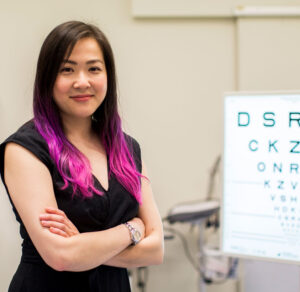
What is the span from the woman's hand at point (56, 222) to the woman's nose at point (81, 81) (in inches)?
14.9

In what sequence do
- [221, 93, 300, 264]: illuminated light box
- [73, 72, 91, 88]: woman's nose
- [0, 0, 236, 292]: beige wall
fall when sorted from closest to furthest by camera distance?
[73, 72, 91, 88]: woman's nose, [221, 93, 300, 264]: illuminated light box, [0, 0, 236, 292]: beige wall

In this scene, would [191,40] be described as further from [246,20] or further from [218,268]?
[218,268]

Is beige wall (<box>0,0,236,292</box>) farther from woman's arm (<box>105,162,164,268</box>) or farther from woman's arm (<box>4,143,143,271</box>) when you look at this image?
woman's arm (<box>4,143,143,271</box>)

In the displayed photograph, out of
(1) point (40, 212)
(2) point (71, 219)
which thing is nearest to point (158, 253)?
(2) point (71, 219)

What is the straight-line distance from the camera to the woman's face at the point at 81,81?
4.28 feet

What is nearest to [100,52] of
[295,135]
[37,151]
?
[37,151]

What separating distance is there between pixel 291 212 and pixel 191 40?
1.20m

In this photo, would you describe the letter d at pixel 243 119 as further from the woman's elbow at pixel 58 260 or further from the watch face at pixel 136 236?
the woman's elbow at pixel 58 260

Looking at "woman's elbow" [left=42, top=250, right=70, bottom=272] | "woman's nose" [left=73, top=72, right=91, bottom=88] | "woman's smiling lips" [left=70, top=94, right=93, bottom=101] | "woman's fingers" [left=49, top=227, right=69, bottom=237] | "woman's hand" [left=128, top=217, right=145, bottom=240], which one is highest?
"woman's nose" [left=73, top=72, right=91, bottom=88]

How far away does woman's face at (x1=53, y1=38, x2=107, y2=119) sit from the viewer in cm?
130

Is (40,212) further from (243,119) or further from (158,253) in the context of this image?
(243,119)

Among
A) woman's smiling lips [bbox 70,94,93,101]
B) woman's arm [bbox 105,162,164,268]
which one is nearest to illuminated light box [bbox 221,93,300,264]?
woman's arm [bbox 105,162,164,268]

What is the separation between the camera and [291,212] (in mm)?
1671

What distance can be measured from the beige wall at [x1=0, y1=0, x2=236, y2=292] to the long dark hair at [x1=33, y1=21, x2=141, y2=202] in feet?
3.34
